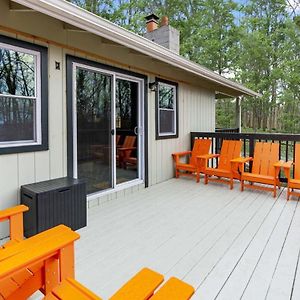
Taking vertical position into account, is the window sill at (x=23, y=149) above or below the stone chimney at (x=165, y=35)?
below

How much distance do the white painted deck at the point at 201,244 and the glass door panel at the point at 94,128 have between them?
0.50 m

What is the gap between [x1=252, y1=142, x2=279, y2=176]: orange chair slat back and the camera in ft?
15.8

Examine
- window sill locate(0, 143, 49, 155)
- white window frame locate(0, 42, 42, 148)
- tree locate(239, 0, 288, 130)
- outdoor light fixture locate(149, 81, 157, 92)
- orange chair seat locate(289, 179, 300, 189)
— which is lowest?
orange chair seat locate(289, 179, 300, 189)

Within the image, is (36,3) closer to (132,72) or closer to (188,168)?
(132,72)

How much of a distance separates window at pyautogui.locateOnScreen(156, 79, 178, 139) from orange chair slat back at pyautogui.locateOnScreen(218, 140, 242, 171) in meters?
1.16

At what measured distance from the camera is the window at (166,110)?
5.54 m

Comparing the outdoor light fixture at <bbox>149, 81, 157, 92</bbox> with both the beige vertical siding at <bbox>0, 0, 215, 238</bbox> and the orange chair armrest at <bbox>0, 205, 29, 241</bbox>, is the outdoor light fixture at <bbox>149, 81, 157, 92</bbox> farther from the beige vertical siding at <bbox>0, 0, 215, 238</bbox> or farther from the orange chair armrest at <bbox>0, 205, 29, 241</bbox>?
the orange chair armrest at <bbox>0, 205, 29, 241</bbox>

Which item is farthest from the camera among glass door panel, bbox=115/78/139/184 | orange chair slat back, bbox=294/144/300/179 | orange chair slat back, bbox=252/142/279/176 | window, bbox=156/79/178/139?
window, bbox=156/79/178/139

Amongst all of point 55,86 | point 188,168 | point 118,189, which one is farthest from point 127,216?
point 188,168

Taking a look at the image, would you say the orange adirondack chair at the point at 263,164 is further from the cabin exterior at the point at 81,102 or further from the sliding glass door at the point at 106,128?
the sliding glass door at the point at 106,128

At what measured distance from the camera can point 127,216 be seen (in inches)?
142

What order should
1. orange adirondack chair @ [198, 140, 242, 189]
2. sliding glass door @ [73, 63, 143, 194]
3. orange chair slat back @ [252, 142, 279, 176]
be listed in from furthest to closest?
orange adirondack chair @ [198, 140, 242, 189] → orange chair slat back @ [252, 142, 279, 176] → sliding glass door @ [73, 63, 143, 194]

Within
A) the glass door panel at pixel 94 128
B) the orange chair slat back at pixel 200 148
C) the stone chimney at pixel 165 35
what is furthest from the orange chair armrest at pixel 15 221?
the stone chimney at pixel 165 35

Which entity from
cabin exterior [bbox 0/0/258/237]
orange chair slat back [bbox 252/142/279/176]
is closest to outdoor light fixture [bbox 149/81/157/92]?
cabin exterior [bbox 0/0/258/237]
